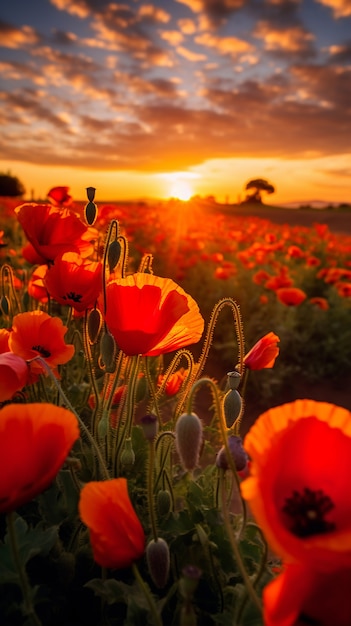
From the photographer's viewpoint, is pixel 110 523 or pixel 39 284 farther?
pixel 39 284

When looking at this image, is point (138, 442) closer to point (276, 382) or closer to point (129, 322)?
point (129, 322)

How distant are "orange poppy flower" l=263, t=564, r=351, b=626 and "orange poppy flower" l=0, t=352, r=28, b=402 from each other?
0.61 m

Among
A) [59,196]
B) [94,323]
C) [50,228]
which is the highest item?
[59,196]

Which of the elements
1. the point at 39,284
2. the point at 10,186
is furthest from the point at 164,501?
the point at 10,186

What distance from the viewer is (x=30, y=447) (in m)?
0.83

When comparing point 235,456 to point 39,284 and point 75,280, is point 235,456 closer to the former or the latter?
point 75,280

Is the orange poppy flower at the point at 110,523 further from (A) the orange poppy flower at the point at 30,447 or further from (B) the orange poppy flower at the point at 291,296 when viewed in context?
(B) the orange poppy flower at the point at 291,296

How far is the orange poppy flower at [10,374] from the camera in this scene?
108cm

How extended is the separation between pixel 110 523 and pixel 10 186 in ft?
113

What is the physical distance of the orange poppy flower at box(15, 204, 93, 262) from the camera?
163 cm

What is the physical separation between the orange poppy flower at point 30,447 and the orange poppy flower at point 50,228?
0.86 meters

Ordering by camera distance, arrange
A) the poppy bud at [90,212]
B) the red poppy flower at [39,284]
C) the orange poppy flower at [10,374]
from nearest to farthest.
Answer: the orange poppy flower at [10,374], the poppy bud at [90,212], the red poppy flower at [39,284]

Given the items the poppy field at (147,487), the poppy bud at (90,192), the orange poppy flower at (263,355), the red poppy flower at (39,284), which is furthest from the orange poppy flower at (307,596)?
the red poppy flower at (39,284)

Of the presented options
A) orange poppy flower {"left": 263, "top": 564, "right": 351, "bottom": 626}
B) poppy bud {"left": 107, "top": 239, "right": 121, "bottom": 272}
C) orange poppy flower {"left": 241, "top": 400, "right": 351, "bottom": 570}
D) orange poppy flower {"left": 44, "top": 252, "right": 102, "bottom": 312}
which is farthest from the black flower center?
orange poppy flower {"left": 263, "top": 564, "right": 351, "bottom": 626}
